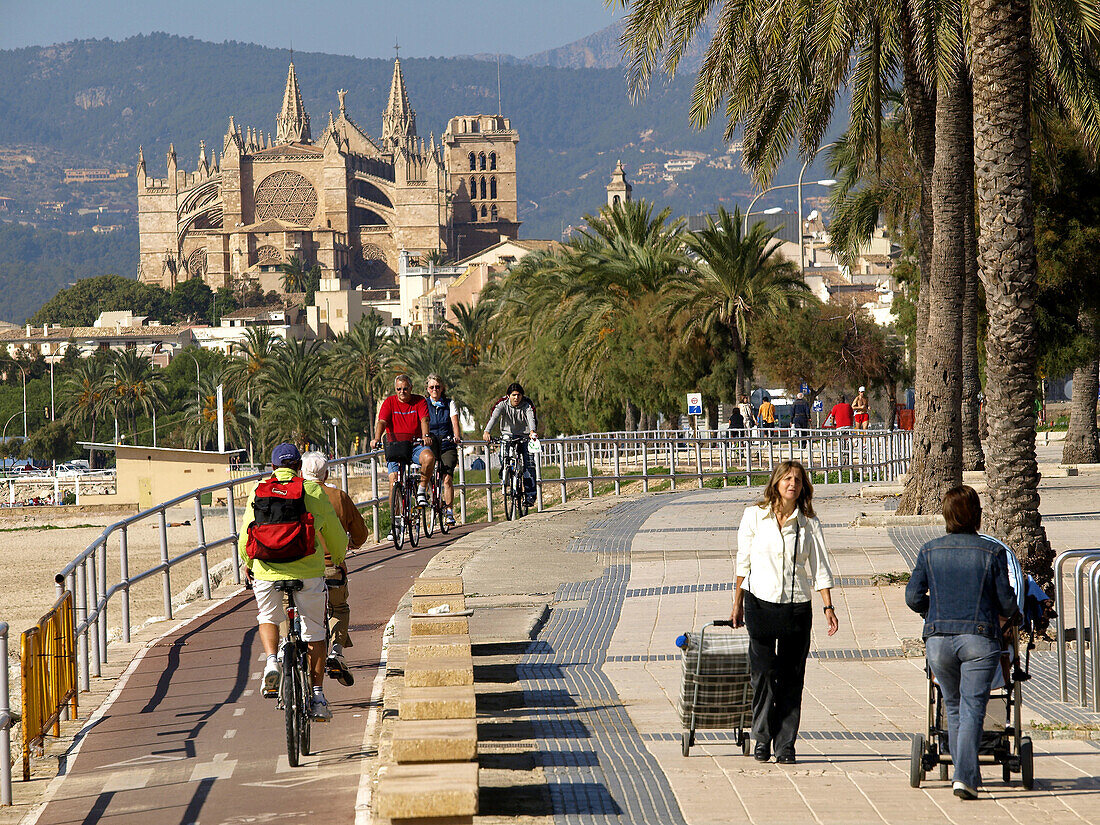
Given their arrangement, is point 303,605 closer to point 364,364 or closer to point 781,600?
point 781,600

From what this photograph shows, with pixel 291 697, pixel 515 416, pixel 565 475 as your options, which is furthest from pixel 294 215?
pixel 291 697

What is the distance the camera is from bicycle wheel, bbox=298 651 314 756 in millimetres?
7355

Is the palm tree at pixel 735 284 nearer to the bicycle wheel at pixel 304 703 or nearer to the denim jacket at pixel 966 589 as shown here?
the bicycle wheel at pixel 304 703

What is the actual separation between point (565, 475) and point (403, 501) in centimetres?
1188

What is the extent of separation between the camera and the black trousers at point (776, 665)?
667 cm

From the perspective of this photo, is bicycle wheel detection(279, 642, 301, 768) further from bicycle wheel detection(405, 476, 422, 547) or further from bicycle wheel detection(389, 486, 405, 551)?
bicycle wheel detection(405, 476, 422, 547)

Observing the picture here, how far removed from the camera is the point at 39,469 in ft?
326

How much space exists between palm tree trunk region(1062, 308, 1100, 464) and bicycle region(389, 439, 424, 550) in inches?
595

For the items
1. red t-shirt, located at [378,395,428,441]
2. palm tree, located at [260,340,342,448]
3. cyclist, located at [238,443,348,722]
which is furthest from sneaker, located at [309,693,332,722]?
palm tree, located at [260,340,342,448]

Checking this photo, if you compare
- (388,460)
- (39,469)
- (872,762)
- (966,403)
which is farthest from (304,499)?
(39,469)

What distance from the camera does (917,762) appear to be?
6.07 metres

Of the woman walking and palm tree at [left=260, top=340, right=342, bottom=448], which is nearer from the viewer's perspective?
the woman walking

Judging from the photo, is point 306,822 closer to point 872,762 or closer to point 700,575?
point 872,762

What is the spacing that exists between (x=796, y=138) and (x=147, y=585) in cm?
1783
